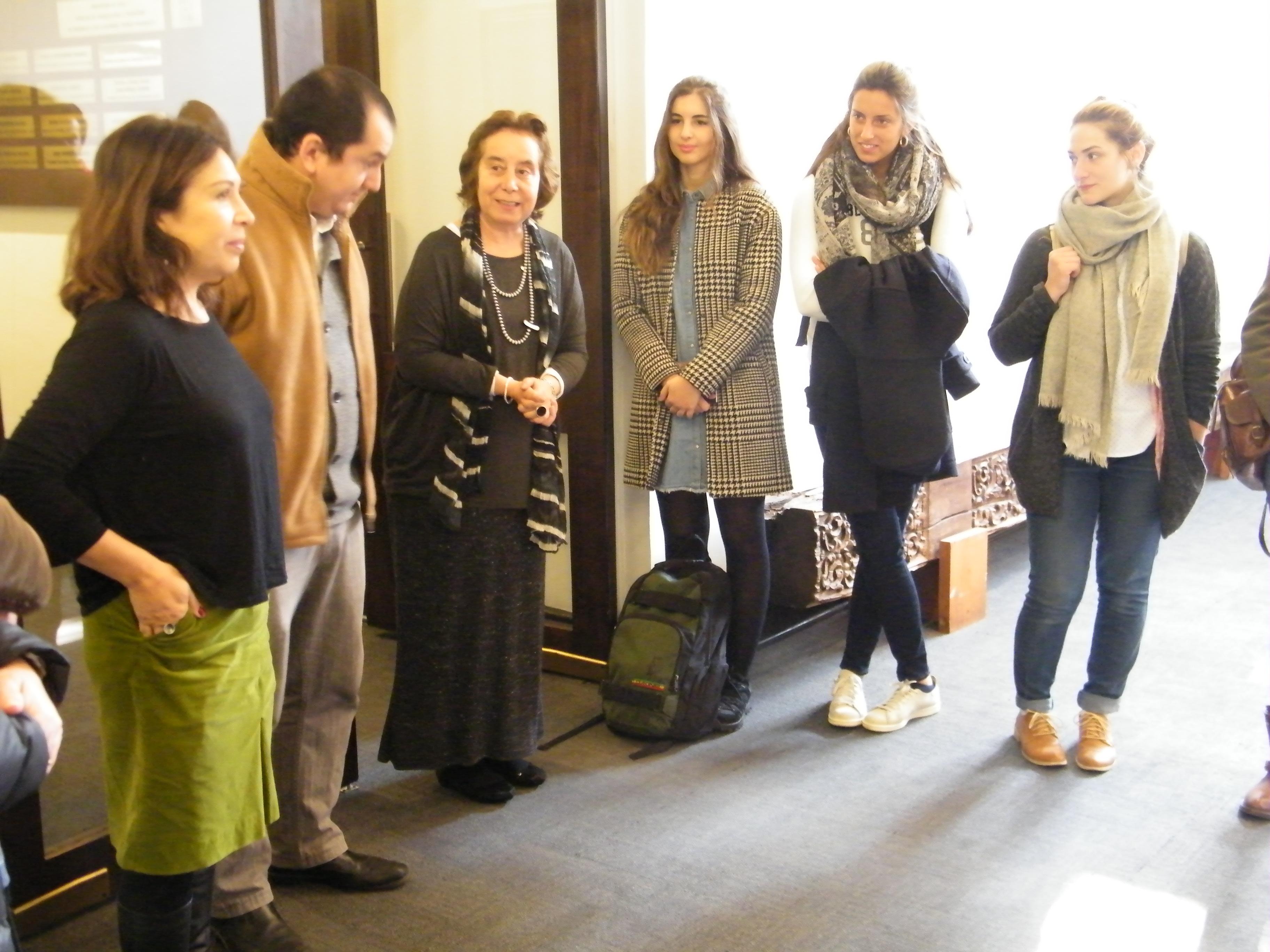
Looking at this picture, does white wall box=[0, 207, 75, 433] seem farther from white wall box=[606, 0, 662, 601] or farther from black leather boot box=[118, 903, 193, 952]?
white wall box=[606, 0, 662, 601]

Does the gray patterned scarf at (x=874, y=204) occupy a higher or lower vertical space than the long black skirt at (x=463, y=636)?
higher

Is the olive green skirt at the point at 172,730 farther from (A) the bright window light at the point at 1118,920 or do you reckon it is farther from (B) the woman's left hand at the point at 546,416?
(A) the bright window light at the point at 1118,920

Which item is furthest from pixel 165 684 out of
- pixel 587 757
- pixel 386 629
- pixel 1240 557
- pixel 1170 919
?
pixel 1240 557

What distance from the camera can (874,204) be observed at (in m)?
2.77

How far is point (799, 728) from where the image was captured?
3053 millimetres

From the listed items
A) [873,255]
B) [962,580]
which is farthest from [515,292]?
[962,580]

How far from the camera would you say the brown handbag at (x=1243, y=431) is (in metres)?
2.27

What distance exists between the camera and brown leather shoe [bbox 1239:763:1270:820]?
2.49 meters

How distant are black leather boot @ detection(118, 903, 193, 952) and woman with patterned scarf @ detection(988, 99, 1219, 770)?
1878mm

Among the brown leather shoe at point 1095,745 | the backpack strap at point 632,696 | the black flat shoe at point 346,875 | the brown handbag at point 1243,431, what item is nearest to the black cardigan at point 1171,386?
the brown handbag at point 1243,431

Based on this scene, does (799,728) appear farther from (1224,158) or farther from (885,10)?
(1224,158)

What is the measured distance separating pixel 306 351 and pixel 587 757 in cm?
136

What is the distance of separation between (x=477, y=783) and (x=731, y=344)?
1.14 meters

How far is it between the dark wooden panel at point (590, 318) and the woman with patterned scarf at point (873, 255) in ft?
1.84
